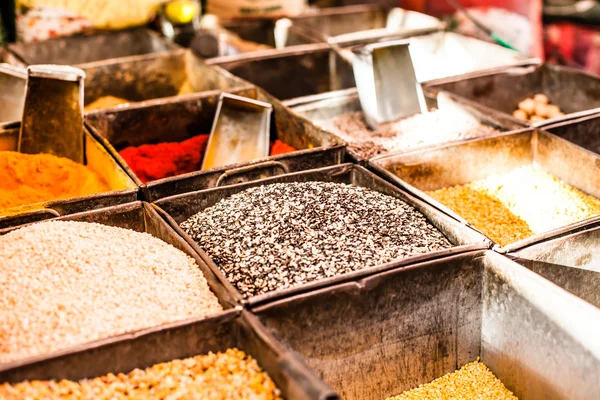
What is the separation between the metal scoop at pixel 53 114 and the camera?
2287mm

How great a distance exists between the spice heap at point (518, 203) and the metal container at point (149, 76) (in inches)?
50.3

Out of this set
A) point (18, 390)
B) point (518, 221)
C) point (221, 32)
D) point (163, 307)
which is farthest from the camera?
point (221, 32)

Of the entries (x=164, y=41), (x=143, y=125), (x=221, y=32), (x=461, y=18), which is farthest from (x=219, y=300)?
(x=461, y=18)

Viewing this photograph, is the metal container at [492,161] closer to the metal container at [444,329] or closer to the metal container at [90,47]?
the metal container at [444,329]

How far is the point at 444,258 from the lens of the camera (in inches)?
61.6

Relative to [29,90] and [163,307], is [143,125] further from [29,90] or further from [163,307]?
[163,307]

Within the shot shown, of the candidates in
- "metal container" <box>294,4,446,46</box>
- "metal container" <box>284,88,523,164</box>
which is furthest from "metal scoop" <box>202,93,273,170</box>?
"metal container" <box>294,4,446,46</box>

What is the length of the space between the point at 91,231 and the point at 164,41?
205 centimetres

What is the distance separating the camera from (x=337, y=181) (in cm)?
211

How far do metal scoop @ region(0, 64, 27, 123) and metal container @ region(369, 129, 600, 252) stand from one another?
1.42m

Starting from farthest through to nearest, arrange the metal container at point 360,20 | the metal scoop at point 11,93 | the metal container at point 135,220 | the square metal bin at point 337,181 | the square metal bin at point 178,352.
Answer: the metal container at point 360,20 → the metal scoop at point 11,93 → the metal container at point 135,220 → the square metal bin at point 337,181 → the square metal bin at point 178,352

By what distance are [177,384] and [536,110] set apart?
2.21 metres

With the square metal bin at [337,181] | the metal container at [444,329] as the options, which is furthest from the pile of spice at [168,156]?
the metal container at [444,329]

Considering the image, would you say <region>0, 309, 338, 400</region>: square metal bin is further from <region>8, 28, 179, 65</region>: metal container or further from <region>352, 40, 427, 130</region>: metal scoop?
<region>8, 28, 179, 65</region>: metal container
